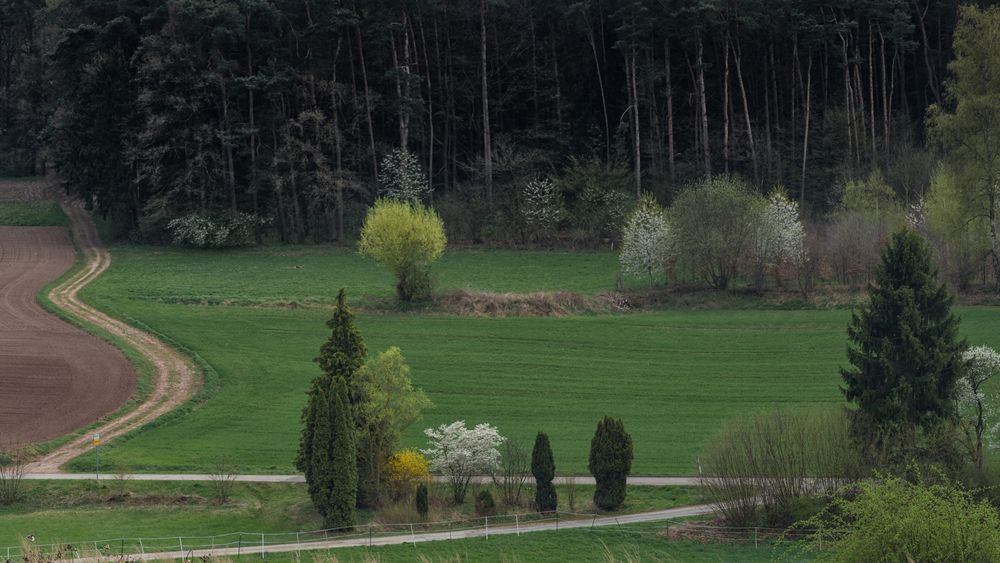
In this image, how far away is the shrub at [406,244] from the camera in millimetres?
62594

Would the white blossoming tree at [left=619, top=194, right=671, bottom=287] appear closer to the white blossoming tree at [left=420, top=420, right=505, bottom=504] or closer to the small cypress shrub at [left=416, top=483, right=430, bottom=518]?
the white blossoming tree at [left=420, top=420, right=505, bottom=504]

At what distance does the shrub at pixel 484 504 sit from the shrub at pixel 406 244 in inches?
1010

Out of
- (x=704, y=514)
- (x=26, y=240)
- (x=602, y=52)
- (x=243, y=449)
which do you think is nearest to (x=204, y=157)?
(x=26, y=240)

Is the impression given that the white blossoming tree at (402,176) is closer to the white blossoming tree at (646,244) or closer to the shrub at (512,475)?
the white blossoming tree at (646,244)

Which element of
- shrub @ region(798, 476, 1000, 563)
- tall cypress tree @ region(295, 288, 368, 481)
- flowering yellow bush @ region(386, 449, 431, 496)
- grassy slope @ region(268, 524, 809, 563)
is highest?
tall cypress tree @ region(295, 288, 368, 481)

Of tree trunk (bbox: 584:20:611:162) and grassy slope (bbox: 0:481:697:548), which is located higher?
tree trunk (bbox: 584:20:611:162)

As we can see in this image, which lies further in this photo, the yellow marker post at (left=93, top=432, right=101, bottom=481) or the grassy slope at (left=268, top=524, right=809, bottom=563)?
the yellow marker post at (left=93, top=432, right=101, bottom=481)

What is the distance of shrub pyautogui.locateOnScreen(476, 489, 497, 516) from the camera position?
38.7m

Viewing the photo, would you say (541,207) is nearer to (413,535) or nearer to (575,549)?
(413,535)

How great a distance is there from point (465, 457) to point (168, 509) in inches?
400

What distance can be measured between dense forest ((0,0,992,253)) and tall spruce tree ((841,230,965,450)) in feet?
123

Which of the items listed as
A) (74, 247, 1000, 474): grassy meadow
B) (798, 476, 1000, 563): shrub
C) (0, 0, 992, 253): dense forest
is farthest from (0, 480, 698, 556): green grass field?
(0, 0, 992, 253): dense forest

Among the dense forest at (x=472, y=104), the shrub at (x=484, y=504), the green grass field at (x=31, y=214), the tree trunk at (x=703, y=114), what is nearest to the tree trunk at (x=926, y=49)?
the dense forest at (x=472, y=104)

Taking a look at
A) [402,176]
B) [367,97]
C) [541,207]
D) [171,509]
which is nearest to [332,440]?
[171,509]
